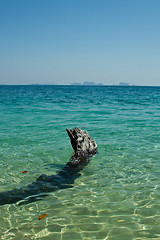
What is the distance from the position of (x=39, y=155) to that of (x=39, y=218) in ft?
12.8

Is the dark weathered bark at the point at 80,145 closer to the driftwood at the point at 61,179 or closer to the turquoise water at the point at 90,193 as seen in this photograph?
the driftwood at the point at 61,179

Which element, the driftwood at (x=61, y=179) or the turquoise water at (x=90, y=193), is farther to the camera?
the driftwood at (x=61, y=179)

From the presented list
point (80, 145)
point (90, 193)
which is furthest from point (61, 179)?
point (80, 145)

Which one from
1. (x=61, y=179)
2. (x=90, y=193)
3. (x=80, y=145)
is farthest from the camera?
(x=80, y=145)

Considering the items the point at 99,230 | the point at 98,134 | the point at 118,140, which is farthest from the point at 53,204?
the point at 98,134

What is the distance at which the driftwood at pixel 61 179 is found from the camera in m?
4.79

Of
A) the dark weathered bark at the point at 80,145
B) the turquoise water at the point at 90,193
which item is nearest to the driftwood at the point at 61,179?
the dark weathered bark at the point at 80,145

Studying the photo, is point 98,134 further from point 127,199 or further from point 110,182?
point 127,199

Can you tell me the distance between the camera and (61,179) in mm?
5730

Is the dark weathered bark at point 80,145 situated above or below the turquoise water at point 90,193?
above

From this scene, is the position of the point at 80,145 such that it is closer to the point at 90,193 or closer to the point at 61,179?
the point at 61,179

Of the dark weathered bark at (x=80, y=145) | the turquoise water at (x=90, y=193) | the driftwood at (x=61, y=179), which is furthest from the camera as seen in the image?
the dark weathered bark at (x=80, y=145)

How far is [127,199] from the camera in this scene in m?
4.68

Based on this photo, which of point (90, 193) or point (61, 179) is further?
point (61, 179)
